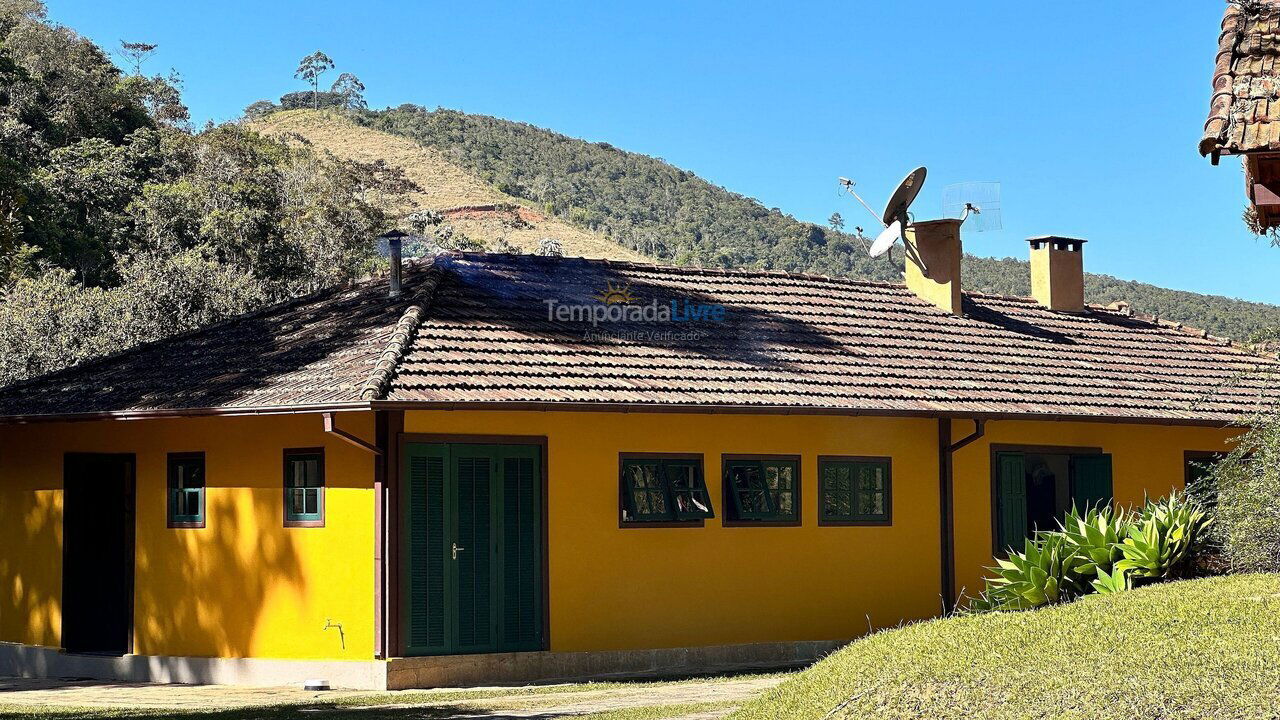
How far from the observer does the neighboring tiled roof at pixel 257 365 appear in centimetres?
1475

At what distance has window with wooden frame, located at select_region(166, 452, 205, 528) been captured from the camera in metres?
15.8

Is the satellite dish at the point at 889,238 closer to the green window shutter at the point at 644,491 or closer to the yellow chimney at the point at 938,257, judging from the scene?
the yellow chimney at the point at 938,257

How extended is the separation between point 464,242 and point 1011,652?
46486 millimetres

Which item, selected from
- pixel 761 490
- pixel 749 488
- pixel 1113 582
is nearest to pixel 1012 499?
pixel 761 490

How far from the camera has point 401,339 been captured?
15.1 metres

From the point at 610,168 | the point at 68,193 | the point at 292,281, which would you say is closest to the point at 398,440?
the point at 292,281

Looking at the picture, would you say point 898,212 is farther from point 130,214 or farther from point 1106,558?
point 130,214

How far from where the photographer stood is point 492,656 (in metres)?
14.5

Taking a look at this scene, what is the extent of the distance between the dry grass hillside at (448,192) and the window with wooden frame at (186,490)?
1864 inches

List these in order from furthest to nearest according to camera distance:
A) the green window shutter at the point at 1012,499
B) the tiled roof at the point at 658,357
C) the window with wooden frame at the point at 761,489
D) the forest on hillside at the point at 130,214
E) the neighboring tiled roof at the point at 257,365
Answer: the forest on hillside at the point at 130,214 < the green window shutter at the point at 1012,499 < the window with wooden frame at the point at 761,489 < the tiled roof at the point at 658,357 < the neighboring tiled roof at the point at 257,365

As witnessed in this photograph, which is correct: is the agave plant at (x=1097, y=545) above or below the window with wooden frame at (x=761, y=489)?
below

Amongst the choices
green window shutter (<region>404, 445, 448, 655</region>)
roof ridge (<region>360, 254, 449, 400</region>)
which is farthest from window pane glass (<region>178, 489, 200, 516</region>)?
green window shutter (<region>404, 445, 448, 655</region>)

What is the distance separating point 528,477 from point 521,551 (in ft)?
2.40

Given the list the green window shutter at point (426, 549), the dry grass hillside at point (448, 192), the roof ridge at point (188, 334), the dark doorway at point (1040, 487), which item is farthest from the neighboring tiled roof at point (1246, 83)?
the dry grass hillside at point (448, 192)
